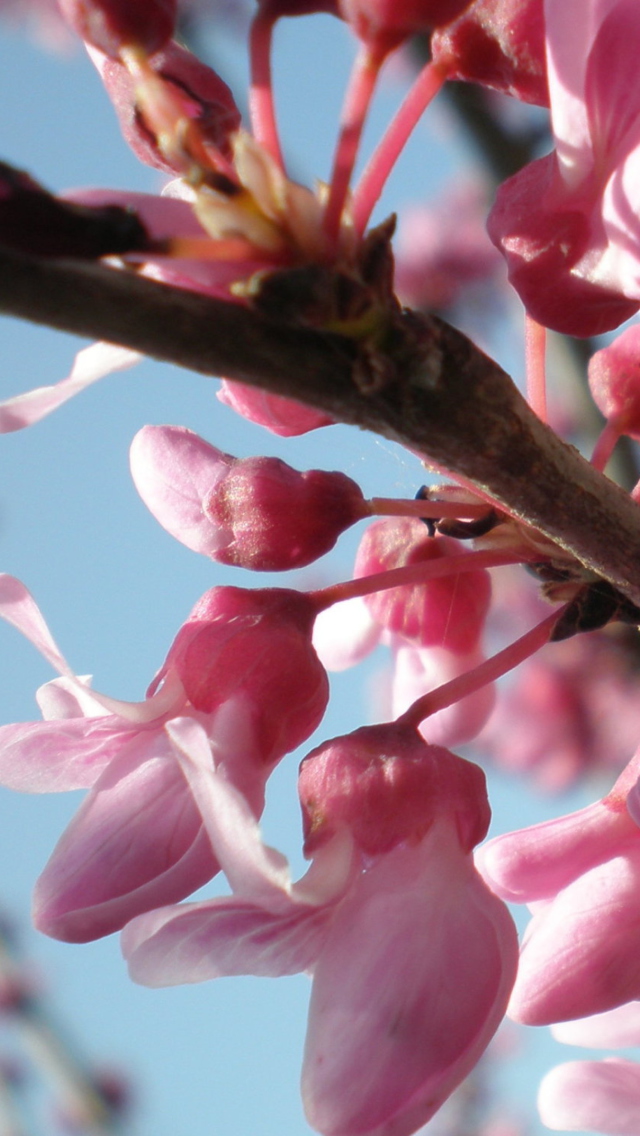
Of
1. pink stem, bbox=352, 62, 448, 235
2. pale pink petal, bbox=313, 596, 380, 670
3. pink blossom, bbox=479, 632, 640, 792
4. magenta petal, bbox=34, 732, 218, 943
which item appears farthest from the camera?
pink blossom, bbox=479, 632, 640, 792

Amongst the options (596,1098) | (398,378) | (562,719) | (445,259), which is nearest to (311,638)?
(398,378)

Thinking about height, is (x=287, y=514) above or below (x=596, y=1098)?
above

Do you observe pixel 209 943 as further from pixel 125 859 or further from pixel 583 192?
pixel 583 192

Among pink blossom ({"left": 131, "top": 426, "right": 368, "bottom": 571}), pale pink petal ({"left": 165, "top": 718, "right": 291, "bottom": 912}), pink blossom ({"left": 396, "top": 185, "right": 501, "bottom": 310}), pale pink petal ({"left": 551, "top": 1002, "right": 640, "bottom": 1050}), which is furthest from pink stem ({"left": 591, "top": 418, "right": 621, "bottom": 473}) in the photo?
pink blossom ({"left": 396, "top": 185, "right": 501, "bottom": 310})

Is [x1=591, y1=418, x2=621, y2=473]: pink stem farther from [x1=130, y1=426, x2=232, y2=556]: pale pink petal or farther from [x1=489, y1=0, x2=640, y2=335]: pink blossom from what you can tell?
[x1=130, y1=426, x2=232, y2=556]: pale pink petal

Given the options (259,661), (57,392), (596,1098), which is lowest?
(596,1098)

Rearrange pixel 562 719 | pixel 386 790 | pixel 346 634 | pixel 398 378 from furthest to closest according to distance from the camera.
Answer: pixel 562 719 → pixel 346 634 → pixel 386 790 → pixel 398 378
